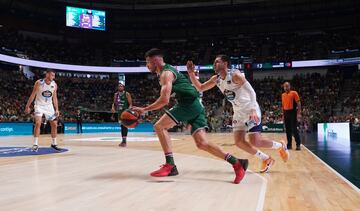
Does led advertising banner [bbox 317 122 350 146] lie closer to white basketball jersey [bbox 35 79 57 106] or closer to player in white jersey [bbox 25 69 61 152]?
player in white jersey [bbox 25 69 61 152]

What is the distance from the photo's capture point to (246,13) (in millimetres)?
37969

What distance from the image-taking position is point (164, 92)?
463 centimetres

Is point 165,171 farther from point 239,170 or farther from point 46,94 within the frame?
point 46,94

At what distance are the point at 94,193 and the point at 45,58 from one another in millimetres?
32736

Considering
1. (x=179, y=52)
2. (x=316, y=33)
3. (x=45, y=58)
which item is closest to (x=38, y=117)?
(x=45, y=58)

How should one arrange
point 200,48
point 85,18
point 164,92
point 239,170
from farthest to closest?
point 200,48, point 85,18, point 164,92, point 239,170

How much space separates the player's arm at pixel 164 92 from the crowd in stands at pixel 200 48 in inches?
1185

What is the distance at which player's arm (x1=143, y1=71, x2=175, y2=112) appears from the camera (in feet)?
15.1

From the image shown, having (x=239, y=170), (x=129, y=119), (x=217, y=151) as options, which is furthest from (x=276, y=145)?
(x=129, y=119)

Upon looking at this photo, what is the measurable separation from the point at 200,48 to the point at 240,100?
34720 millimetres

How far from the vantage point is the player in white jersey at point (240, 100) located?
4.97m

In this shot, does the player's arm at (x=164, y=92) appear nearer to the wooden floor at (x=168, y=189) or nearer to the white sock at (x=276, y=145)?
the wooden floor at (x=168, y=189)

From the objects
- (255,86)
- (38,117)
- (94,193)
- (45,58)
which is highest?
(45,58)

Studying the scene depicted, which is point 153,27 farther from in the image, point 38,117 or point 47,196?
point 47,196
